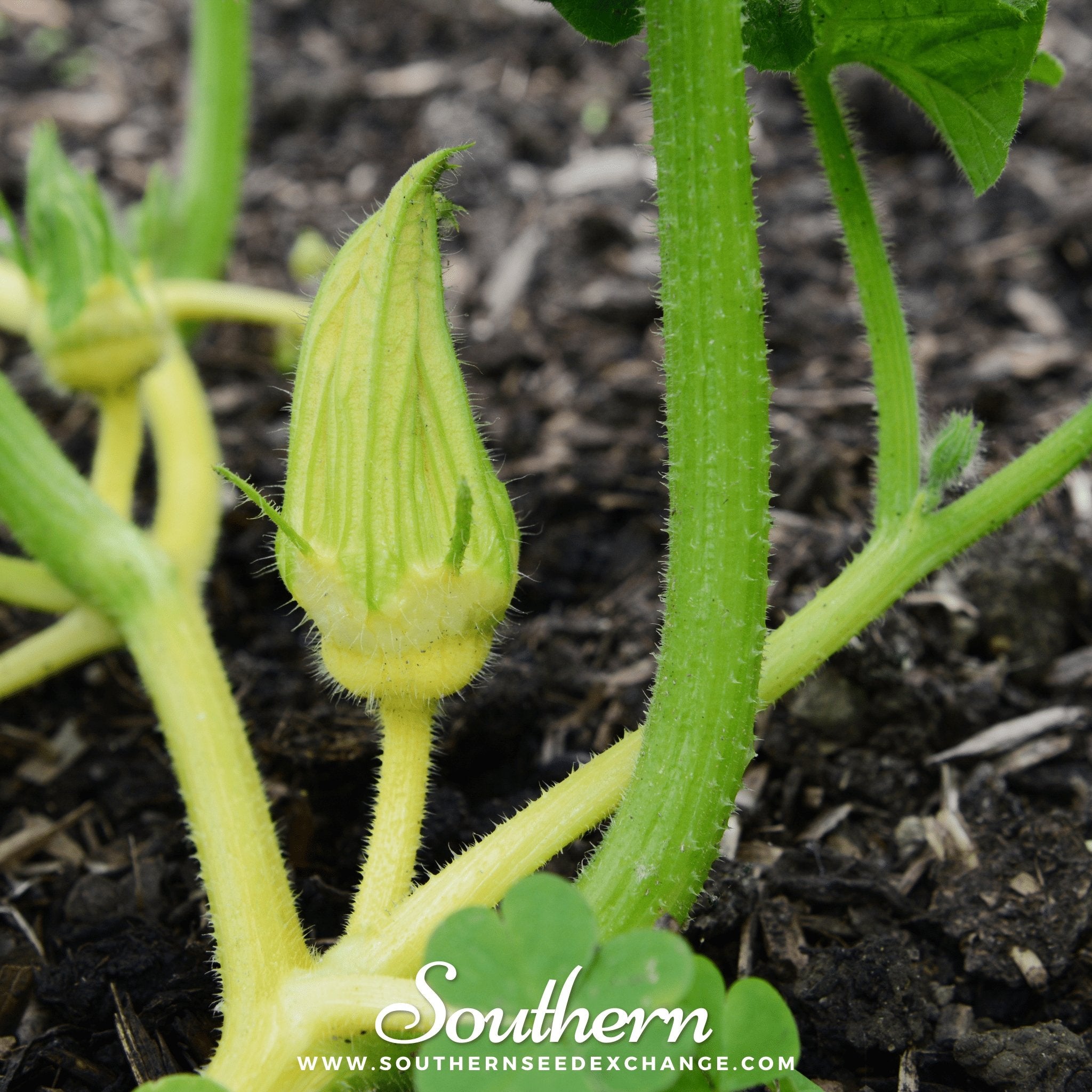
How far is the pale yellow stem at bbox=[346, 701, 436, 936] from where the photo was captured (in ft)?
4.45

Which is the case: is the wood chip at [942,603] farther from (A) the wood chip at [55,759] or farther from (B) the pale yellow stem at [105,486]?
(A) the wood chip at [55,759]

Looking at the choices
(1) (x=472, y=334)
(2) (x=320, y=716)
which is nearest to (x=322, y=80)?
(1) (x=472, y=334)

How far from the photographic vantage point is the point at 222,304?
2615mm

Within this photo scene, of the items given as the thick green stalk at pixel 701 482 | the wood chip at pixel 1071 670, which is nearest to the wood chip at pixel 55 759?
the thick green stalk at pixel 701 482

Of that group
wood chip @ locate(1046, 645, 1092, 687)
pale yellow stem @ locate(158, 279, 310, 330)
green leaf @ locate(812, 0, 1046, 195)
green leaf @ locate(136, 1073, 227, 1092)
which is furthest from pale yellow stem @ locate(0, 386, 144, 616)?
wood chip @ locate(1046, 645, 1092, 687)

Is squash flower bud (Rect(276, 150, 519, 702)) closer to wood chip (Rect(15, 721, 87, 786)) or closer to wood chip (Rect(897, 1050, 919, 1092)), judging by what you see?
wood chip (Rect(897, 1050, 919, 1092))

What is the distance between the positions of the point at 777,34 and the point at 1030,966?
1.26m

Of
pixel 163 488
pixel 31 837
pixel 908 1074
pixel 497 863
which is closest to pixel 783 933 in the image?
pixel 908 1074

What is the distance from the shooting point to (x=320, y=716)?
6.37ft

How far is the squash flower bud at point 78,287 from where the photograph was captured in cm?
215

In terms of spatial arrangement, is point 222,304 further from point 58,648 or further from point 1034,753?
point 1034,753

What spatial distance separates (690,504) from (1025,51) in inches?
26.3

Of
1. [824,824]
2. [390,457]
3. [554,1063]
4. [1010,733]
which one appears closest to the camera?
[554,1063]

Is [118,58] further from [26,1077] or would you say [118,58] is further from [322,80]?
[26,1077]
